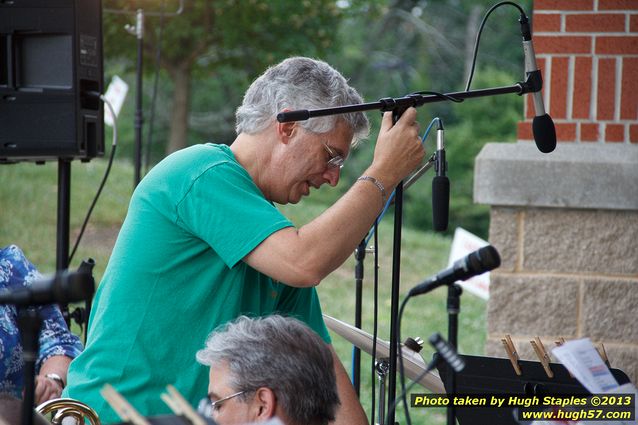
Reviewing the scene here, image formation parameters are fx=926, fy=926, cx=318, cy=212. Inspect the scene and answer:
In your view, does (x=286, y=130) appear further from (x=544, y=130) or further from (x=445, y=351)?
(x=445, y=351)

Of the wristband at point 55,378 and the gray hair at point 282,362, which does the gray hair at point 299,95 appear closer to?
the gray hair at point 282,362

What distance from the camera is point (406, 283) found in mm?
9500

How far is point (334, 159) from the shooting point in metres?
2.43

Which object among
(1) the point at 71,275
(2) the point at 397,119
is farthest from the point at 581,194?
(1) the point at 71,275

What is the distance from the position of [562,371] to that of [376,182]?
727 mm

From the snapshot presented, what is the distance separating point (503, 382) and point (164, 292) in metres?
0.92

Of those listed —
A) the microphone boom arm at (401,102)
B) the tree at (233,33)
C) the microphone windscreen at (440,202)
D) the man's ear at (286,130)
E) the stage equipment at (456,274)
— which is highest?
the tree at (233,33)

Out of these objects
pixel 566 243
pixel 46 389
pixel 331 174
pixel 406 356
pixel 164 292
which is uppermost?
pixel 331 174

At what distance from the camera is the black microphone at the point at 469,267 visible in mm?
1768

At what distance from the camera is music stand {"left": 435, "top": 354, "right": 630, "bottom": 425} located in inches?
94.7

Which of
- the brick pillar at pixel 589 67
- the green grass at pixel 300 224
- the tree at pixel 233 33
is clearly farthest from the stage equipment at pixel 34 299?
the tree at pixel 233 33

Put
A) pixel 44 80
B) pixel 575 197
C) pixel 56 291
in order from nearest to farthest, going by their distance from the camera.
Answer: pixel 56 291, pixel 44 80, pixel 575 197

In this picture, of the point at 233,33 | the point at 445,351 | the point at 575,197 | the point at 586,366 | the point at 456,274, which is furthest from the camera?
the point at 233,33

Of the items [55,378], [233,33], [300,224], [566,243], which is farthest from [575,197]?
[233,33]
